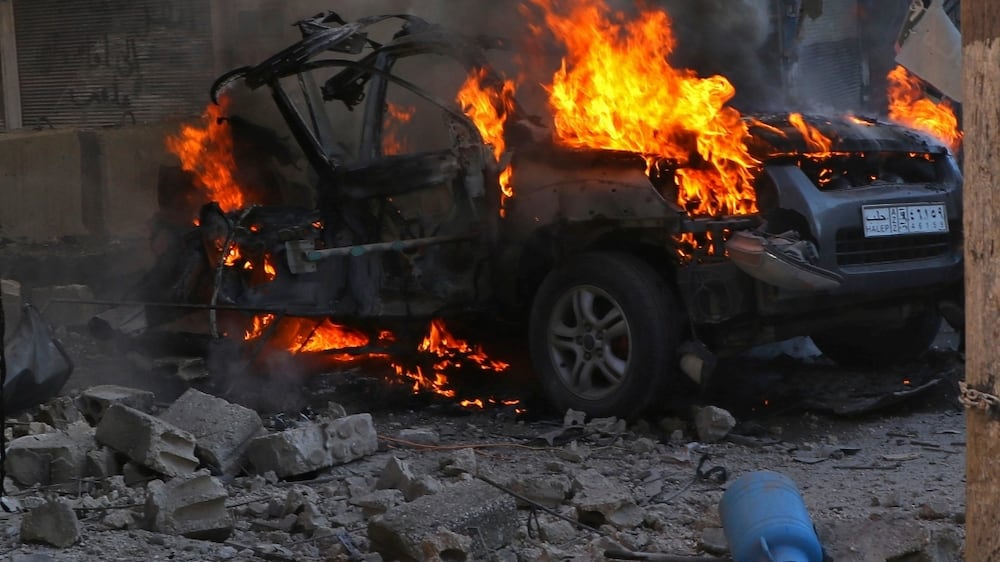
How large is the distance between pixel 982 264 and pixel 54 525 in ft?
10.4

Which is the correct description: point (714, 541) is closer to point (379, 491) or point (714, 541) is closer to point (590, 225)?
point (379, 491)

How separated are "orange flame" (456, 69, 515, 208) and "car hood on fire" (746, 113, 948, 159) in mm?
1392

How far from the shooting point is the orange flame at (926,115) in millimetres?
7352

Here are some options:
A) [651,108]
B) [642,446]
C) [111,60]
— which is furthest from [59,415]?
[111,60]

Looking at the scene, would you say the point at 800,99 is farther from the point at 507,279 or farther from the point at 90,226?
the point at 90,226

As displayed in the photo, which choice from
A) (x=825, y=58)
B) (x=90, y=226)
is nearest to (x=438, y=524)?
(x=90, y=226)

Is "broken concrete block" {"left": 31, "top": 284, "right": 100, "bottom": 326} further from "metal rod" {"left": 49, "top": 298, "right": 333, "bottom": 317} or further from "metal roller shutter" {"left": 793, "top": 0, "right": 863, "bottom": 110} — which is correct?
"metal roller shutter" {"left": 793, "top": 0, "right": 863, "bottom": 110}

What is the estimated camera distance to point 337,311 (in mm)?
7309

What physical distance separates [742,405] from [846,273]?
1060mm

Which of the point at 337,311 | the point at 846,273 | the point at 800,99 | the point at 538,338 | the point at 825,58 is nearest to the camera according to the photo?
the point at 846,273

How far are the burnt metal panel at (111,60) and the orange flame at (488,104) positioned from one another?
4787 millimetres

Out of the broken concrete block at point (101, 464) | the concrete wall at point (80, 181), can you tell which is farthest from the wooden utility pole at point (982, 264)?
the concrete wall at point (80, 181)

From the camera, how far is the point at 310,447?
5.65 m

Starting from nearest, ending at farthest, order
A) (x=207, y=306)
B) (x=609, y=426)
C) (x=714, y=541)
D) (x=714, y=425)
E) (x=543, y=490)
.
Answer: (x=714, y=541) < (x=543, y=490) < (x=714, y=425) < (x=609, y=426) < (x=207, y=306)
